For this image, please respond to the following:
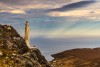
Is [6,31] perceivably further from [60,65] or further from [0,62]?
[60,65]

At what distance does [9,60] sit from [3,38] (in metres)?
11.3

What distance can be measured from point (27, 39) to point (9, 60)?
33998mm

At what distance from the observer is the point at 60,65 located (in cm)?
19062

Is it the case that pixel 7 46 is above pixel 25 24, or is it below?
below

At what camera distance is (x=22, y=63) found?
8256cm

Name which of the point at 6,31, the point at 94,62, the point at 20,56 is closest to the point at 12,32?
the point at 6,31

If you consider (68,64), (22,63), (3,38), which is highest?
(3,38)

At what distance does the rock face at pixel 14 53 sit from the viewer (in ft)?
270

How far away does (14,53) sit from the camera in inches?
3450

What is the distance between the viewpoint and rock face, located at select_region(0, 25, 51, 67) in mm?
82375

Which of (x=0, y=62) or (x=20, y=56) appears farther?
(x=20, y=56)

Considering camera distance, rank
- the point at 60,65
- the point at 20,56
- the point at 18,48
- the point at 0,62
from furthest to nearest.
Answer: the point at 60,65
the point at 18,48
the point at 20,56
the point at 0,62

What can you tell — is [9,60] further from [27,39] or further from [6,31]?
[27,39]

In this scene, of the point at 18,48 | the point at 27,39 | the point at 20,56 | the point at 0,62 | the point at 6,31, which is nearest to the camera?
the point at 0,62
